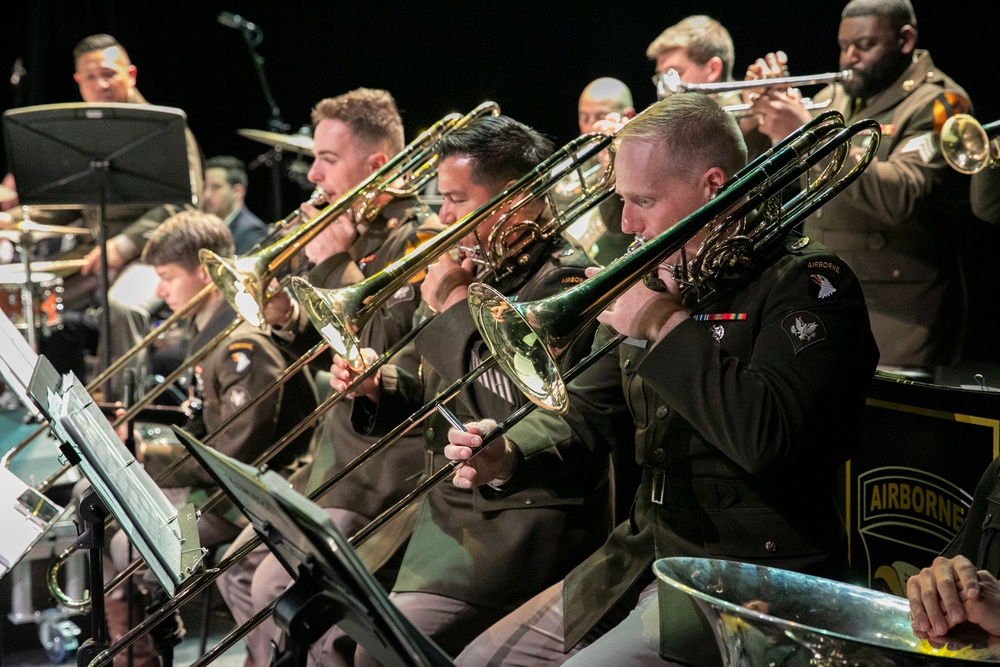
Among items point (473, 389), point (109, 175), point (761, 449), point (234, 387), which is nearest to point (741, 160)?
point (761, 449)

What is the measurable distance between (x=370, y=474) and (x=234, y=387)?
0.74m

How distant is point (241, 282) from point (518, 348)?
58.6 inches

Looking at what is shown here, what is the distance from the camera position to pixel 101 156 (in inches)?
184

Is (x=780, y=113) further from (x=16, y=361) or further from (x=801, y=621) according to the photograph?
(x=16, y=361)

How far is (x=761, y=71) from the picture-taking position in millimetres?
4195

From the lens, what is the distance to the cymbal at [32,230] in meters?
5.65

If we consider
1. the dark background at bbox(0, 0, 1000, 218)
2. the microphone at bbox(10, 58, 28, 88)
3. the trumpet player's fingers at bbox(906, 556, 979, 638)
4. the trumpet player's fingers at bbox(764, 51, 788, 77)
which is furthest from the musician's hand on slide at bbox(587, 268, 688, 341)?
the microphone at bbox(10, 58, 28, 88)

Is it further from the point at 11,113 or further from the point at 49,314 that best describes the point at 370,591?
the point at 49,314

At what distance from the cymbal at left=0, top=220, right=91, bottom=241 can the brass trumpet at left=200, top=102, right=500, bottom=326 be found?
8.19 ft

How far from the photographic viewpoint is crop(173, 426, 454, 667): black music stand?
4.38ft

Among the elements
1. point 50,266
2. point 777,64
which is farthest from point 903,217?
point 50,266

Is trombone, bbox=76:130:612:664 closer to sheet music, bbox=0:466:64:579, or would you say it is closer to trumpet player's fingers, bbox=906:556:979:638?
sheet music, bbox=0:466:64:579

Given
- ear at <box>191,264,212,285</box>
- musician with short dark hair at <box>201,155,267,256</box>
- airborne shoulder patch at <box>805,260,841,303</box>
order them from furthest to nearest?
musician with short dark hair at <box>201,155,267,256</box>
ear at <box>191,264,212,285</box>
airborne shoulder patch at <box>805,260,841,303</box>

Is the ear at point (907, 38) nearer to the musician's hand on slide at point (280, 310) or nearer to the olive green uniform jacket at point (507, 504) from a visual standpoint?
the olive green uniform jacket at point (507, 504)
